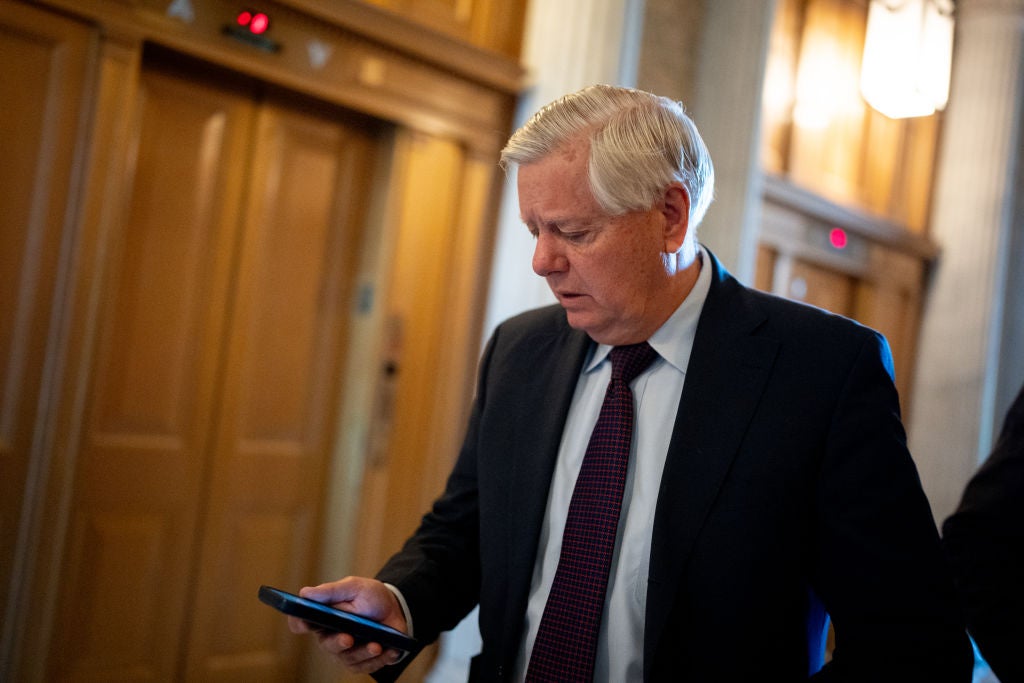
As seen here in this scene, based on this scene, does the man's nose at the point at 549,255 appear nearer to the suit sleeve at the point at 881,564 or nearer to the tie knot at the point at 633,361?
the tie knot at the point at 633,361

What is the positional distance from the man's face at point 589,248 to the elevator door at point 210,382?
1879 mm

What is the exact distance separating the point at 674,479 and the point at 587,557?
0.64 feet

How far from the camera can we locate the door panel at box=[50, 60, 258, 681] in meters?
3.04

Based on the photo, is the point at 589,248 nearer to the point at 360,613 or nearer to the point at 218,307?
the point at 360,613

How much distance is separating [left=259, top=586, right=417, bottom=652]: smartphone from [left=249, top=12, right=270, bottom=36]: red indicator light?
7.37 ft

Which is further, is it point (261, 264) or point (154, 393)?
point (261, 264)

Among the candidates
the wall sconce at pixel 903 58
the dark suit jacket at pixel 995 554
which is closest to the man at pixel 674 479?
the dark suit jacket at pixel 995 554

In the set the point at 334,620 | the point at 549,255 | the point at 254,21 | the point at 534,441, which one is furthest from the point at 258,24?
the point at 334,620

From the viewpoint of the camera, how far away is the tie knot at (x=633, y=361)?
1631mm

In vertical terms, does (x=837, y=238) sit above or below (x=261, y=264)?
above

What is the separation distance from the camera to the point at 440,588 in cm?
171

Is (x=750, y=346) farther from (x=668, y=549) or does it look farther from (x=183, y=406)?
(x=183, y=406)

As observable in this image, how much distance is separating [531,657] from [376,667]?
10.2 inches

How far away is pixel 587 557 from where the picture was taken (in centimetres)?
151
